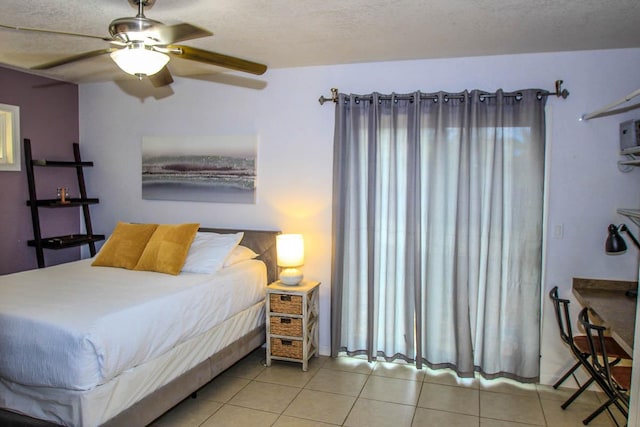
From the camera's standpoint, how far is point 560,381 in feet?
11.2

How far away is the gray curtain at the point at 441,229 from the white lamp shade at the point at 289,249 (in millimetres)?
307

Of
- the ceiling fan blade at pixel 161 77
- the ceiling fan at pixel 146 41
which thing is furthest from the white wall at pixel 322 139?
the ceiling fan at pixel 146 41

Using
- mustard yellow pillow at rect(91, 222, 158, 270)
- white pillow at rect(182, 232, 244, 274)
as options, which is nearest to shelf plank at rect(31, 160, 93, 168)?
mustard yellow pillow at rect(91, 222, 158, 270)

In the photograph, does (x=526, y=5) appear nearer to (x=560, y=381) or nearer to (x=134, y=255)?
(x=560, y=381)

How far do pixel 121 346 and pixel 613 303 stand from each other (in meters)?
2.98

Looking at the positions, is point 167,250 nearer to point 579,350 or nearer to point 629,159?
point 579,350

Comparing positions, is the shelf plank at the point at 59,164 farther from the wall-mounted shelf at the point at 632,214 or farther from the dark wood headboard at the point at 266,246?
the wall-mounted shelf at the point at 632,214

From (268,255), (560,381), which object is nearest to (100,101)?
(268,255)

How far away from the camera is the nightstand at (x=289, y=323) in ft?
12.1

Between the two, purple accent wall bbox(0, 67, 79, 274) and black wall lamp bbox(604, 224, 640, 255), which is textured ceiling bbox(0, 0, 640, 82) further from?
black wall lamp bbox(604, 224, 640, 255)

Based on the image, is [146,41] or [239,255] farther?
[239,255]

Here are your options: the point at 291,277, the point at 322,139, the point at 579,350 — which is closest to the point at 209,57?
the point at 322,139

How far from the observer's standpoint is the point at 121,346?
95.4 inches

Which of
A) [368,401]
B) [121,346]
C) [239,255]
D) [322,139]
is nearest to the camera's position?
[121,346]
